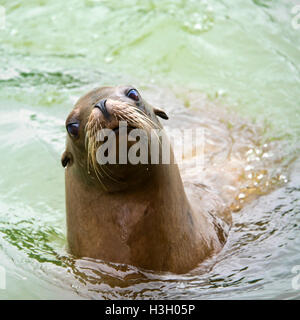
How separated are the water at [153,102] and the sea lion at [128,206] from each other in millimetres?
130

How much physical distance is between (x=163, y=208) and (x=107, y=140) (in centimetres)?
75

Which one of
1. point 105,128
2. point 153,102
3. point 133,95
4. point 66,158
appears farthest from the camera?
point 153,102

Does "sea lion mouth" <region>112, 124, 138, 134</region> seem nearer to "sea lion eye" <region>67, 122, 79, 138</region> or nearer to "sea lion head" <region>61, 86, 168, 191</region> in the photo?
"sea lion head" <region>61, 86, 168, 191</region>

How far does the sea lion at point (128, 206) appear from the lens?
13.7 feet

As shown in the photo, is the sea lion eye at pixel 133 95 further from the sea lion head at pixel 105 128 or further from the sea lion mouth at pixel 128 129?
the sea lion mouth at pixel 128 129

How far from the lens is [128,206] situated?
4301 millimetres

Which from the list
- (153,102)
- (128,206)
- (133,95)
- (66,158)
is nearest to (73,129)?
(66,158)

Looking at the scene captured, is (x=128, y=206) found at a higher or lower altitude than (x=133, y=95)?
lower

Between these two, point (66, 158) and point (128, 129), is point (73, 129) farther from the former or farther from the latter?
point (128, 129)

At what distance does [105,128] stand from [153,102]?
12.1 ft

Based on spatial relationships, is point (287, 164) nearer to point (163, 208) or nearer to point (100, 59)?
point (163, 208)

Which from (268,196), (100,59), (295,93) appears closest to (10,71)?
(100,59)

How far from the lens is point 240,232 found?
5.08 m

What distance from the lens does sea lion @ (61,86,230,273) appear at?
4188 millimetres
